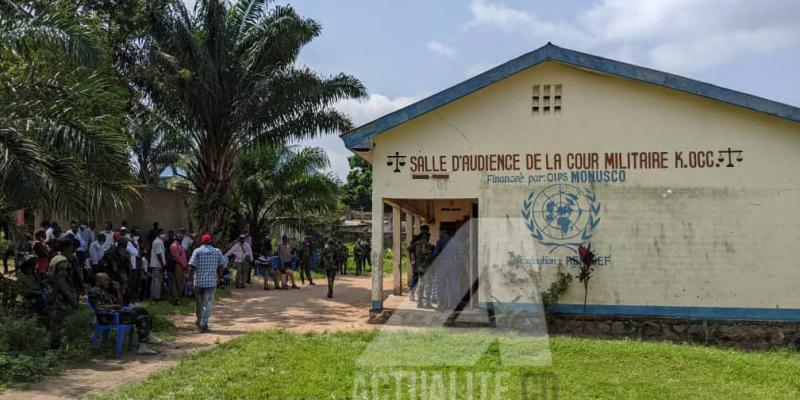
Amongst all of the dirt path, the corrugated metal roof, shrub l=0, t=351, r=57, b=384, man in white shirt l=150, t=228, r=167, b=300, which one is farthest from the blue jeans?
the corrugated metal roof

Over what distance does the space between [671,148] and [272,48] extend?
999 cm

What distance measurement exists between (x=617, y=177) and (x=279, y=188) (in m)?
15.3

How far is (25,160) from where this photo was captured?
8.59 meters

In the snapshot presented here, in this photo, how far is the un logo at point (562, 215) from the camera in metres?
11.2

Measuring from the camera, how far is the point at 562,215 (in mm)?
11250

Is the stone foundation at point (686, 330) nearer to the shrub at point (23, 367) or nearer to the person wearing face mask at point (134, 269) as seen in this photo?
the shrub at point (23, 367)

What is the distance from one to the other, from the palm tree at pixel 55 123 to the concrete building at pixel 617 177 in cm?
397

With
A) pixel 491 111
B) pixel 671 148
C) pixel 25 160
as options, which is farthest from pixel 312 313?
pixel 671 148

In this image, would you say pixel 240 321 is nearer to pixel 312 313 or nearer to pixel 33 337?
pixel 312 313

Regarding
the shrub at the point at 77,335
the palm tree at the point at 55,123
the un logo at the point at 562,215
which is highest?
the palm tree at the point at 55,123

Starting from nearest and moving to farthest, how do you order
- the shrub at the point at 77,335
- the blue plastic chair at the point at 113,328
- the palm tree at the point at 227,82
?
the shrub at the point at 77,335 → the blue plastic chair at the point at 113,328 → the palm tree at the point at 227,82

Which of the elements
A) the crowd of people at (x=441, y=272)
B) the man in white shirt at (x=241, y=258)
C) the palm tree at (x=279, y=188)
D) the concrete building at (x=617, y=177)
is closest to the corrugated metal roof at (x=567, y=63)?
the concrete building at (x=617, y=177)

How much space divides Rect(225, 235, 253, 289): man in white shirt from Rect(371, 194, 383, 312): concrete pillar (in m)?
6.39

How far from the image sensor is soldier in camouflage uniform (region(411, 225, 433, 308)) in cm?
1224
